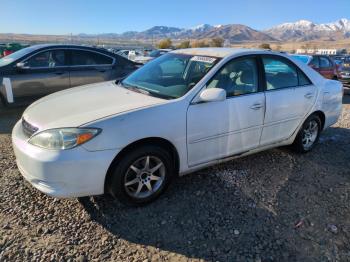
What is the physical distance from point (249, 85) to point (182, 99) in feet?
3.42

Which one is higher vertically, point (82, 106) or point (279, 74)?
point (279, 74)

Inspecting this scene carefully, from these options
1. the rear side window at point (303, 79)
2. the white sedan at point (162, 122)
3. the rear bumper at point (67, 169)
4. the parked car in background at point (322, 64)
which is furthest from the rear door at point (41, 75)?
the parked car in background at point (322, 64)

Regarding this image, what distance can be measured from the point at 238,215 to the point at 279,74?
2.05 m

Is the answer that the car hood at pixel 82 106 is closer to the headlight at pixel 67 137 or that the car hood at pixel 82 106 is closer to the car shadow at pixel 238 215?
the headlight at pixel 67 137

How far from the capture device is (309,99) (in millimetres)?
4508

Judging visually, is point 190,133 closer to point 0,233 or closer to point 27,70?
point 0,233

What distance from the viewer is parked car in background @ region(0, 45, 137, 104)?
6.07 metres

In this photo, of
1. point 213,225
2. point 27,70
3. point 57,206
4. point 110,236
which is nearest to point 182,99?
point 213,225

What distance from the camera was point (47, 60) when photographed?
645 centimetres

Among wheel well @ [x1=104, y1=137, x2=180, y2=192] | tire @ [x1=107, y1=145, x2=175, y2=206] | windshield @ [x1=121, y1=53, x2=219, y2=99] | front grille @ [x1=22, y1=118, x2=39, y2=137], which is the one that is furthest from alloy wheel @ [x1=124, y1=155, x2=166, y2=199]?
front grille @ [x1=22, y1=118, x2=39, y2=137]

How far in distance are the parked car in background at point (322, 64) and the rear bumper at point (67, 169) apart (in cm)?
1049

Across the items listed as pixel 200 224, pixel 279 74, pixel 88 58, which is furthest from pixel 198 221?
pixel 88 58

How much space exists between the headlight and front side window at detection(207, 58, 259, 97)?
1413mm

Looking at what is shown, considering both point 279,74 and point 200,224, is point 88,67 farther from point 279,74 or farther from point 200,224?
point 200,224
